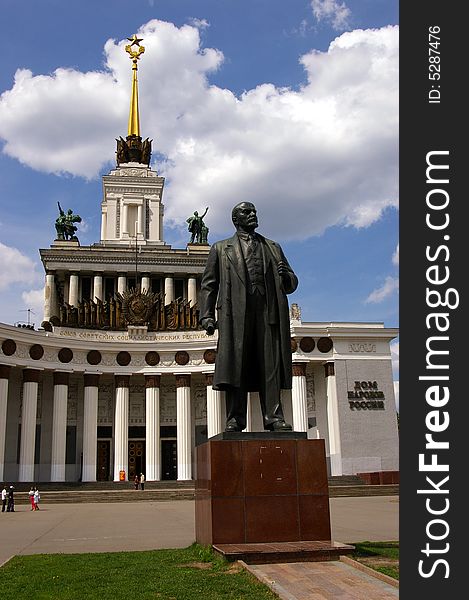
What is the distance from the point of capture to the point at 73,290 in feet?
196

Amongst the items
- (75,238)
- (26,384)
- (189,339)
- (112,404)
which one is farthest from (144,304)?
(75,238)

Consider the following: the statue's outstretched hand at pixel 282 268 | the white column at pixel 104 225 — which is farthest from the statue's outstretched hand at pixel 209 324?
the white column at pixel 104 225

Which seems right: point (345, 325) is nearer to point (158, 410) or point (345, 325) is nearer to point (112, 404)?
point (158, 410)

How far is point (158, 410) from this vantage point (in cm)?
4606

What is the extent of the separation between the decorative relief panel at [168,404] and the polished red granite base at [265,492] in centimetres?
3982

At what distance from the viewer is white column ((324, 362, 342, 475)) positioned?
4431cm

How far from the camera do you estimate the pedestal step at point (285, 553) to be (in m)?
8.06

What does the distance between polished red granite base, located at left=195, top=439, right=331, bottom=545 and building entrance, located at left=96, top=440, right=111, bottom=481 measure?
38.5 metres

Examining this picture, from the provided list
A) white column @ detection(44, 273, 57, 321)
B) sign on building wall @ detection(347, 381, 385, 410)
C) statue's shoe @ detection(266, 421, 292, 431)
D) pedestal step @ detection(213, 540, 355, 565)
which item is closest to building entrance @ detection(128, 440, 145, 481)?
sign on building wall @ detection(347, 381, 385, 410)

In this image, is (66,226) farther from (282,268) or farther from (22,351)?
(282,268)

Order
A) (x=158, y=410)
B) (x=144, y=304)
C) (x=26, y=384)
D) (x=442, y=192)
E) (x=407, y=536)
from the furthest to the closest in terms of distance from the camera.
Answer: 1. (x=144, y=304)
2. (x=158, y=410)
3. (x=26, y=384)
4. (x=442, y=192)
5. (x=407, y=536)

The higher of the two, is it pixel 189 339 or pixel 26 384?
pixel 189 339

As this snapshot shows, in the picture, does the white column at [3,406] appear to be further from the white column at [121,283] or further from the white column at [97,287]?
the white column at [121,283]

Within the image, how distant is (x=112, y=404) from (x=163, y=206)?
27.4 meters
